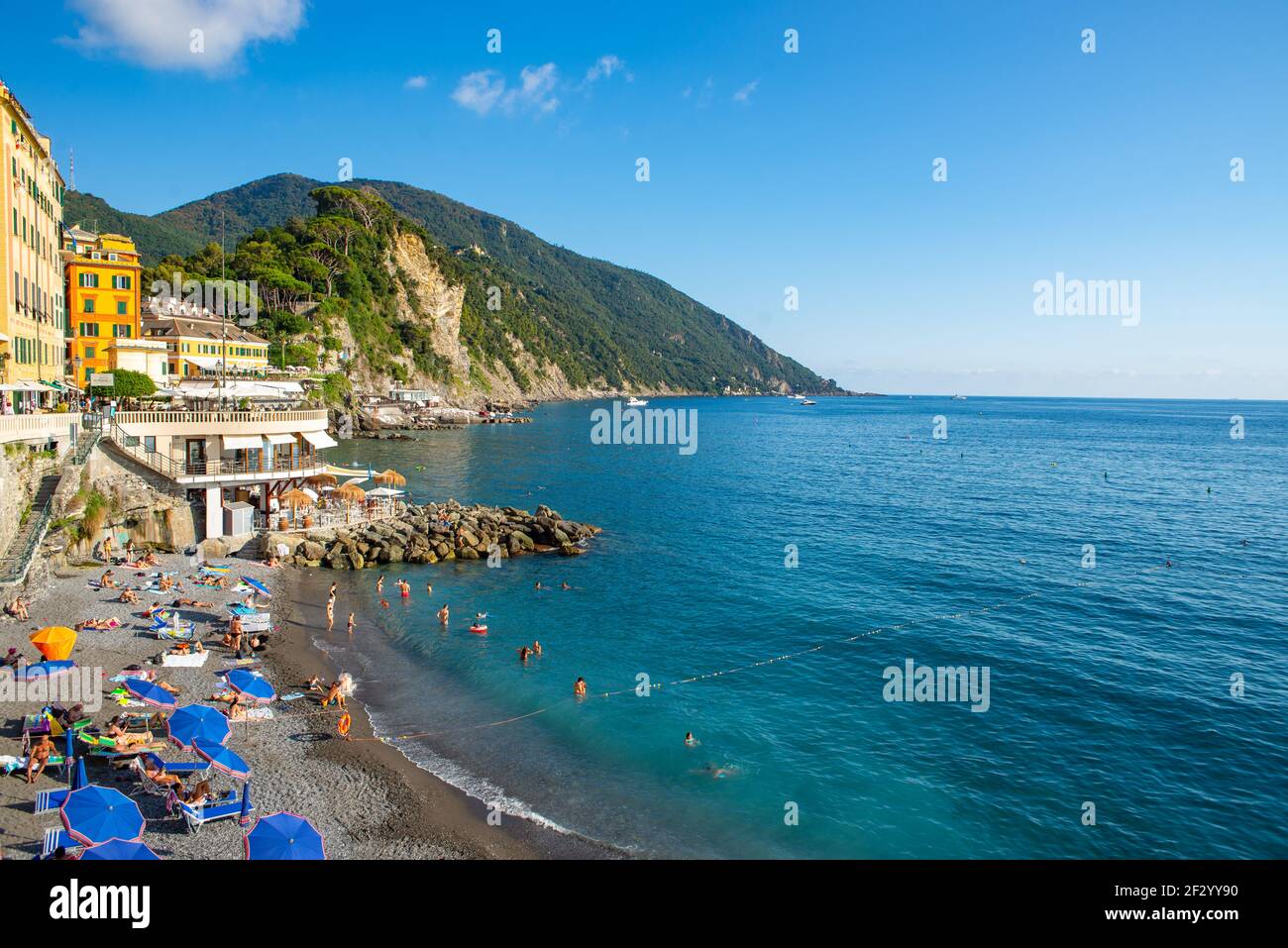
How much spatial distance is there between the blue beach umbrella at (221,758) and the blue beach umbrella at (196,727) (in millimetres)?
160

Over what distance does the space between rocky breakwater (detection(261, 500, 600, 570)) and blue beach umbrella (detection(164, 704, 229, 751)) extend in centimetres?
2301

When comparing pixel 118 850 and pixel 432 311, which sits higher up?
pixel 432 311

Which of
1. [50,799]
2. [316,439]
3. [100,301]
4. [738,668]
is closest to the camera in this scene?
[50,799]

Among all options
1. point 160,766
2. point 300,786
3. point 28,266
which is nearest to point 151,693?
point 160,766

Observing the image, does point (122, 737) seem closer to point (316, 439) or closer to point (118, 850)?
point (118, 850)

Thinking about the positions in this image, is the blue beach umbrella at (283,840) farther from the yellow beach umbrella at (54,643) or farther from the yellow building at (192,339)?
the yellow building at (192,339)

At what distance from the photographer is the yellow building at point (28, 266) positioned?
38.2m

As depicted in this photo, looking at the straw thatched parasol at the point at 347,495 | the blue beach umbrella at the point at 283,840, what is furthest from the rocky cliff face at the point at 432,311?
the blue beach umbrella at the point at 283,840

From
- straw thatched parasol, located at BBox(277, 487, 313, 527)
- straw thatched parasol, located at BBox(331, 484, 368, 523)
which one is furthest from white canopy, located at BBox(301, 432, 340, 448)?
straw thatched parasol, located at BBox(331, 484, 368, 523)

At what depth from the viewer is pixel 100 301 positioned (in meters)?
62.1

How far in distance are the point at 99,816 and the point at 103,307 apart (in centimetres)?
5963

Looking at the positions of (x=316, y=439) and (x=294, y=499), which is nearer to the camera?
(x=294, y=499)

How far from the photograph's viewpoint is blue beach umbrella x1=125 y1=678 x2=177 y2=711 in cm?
2342

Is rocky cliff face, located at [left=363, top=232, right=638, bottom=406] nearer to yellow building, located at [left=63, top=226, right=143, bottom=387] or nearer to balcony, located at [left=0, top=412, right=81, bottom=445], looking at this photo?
yellow building, located at [left=63, top=226, right=143, bottom=387]
